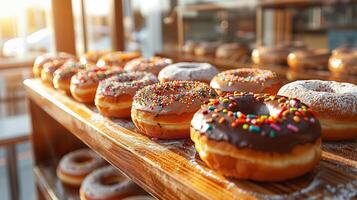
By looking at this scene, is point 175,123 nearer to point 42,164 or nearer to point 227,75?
point 227,75

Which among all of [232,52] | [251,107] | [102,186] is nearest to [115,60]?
[102,186]

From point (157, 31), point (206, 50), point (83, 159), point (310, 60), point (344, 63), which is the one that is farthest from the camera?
point (157, 31)

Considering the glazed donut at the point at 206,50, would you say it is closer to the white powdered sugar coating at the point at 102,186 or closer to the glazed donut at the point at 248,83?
the white powdered sugar coating at the point at 102,186

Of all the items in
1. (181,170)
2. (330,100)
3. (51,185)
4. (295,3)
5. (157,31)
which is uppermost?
(295,3)

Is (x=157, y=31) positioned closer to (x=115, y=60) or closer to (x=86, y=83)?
(x=115, y=60)

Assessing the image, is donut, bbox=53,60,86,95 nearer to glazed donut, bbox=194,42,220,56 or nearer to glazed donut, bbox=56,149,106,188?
glazed donut, bbox=56,149,106,188

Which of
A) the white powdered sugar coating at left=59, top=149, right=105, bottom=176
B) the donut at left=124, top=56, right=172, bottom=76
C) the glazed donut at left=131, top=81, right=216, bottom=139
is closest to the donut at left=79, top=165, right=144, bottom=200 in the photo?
the white powdered sugar coating at left=59, top=149, right=105, bottom=176

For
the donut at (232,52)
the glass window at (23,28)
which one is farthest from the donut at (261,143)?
the glass window at (23,28)
